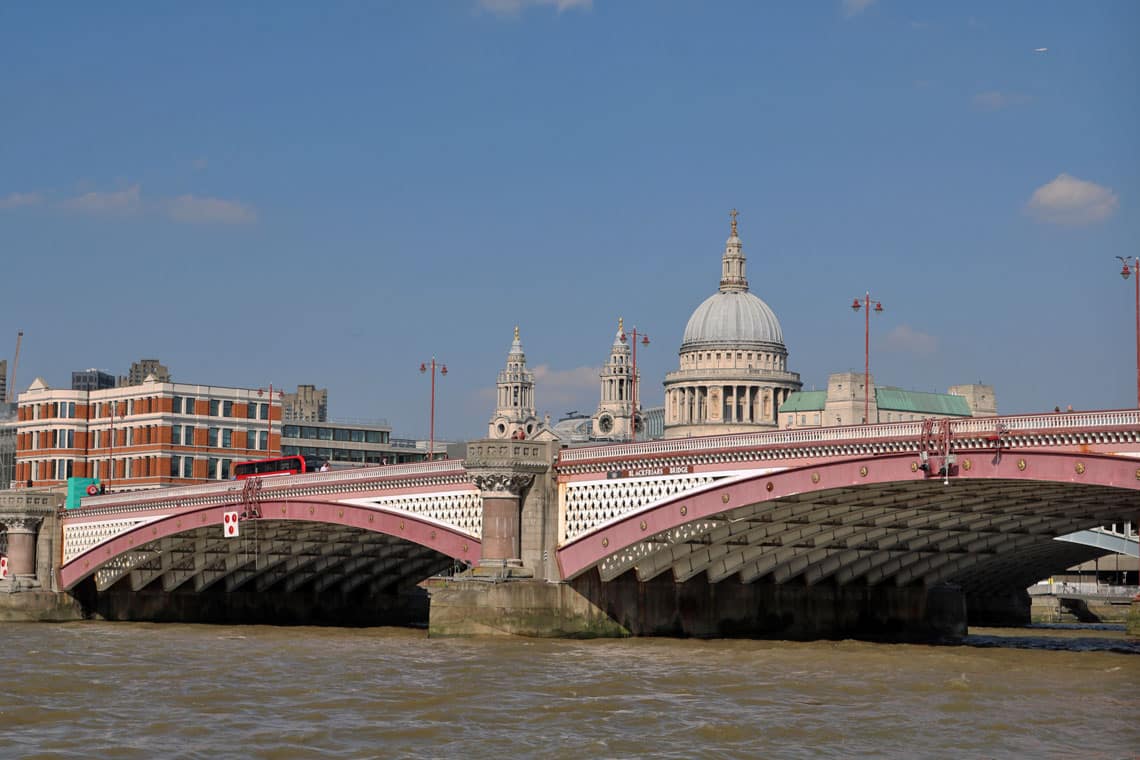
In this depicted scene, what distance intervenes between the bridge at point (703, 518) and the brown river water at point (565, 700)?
3201mm

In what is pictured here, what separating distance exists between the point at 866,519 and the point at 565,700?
20852 millimetres

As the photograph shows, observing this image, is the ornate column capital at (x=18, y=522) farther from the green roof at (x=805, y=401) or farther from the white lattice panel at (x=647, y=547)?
the green roof at (x=805, y=401)

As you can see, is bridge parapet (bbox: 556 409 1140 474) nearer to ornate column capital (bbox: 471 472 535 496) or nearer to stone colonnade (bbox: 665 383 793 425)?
ornate column capital (bbox: 471 472 535 496)

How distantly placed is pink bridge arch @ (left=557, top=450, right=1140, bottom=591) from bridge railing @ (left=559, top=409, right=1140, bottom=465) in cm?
82

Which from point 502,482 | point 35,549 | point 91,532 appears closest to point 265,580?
point 91,532

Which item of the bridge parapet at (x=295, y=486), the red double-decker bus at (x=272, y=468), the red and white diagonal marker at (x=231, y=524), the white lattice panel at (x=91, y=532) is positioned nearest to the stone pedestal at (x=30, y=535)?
the white lattice panel at (x=91, y=532)

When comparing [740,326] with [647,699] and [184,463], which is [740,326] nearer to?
[184,463]

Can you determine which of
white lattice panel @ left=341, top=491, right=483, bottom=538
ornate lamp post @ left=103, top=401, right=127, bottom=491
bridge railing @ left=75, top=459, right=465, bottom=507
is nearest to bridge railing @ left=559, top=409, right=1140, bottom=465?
white lattice panel @ left=341, top=491, right=483, bottom=538

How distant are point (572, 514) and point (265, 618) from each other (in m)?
28.3

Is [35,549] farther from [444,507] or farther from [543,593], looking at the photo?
[543,593]

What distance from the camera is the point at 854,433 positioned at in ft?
169

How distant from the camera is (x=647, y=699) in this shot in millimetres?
39812

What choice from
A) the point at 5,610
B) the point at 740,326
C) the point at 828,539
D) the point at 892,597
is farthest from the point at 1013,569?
the point at 740,326

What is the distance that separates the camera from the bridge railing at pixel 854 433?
4609cm
